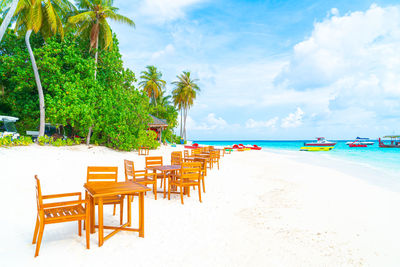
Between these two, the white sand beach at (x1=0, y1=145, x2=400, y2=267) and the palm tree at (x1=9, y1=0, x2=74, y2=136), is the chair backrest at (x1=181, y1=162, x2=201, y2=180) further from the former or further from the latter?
the palm tree at (x1=9, y1=0, x2=74, y2=136)

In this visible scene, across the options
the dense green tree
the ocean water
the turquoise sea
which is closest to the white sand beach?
the turquoise sea

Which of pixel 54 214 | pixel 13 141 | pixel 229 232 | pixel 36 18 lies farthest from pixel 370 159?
pixel 36 18

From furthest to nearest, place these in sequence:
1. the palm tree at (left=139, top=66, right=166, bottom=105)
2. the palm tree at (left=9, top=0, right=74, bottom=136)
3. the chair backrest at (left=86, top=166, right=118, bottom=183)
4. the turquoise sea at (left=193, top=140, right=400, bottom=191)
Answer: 1. the palm tree at (left=139, top=66, right=166, bottom=105)
2. the palm tree at (left=9, top=0, right=74, bottom=136)
3. the turquoise sea at (left=193, top=140, right=400, bottom=191)
4. the chair backrest at (left=86, top=166, right=118, bottom=183)

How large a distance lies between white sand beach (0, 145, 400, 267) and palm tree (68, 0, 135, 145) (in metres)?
12.8

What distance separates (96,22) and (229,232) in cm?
1797

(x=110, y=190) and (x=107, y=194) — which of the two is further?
(x=110, y=190)

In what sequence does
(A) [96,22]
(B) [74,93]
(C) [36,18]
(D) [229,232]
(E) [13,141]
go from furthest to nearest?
(A) [96,22] → (B) [74,93] → (C) [36,18] → (E) [13,141] → (D) [229,232]

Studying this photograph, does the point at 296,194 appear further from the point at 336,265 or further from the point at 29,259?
the point at 29,259

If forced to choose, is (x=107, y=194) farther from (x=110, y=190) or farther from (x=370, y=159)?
(x=370, y=159)

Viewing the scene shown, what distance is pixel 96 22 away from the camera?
16.2 metres

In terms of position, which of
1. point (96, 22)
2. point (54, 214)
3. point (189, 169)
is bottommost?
point (54, 214)

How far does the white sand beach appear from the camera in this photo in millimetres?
2908

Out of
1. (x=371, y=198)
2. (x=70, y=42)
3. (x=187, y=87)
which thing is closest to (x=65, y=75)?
(x=70, y=42)

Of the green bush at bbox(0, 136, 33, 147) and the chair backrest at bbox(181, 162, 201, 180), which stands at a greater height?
the green bush at bbox(0, 136, 33, 147)
